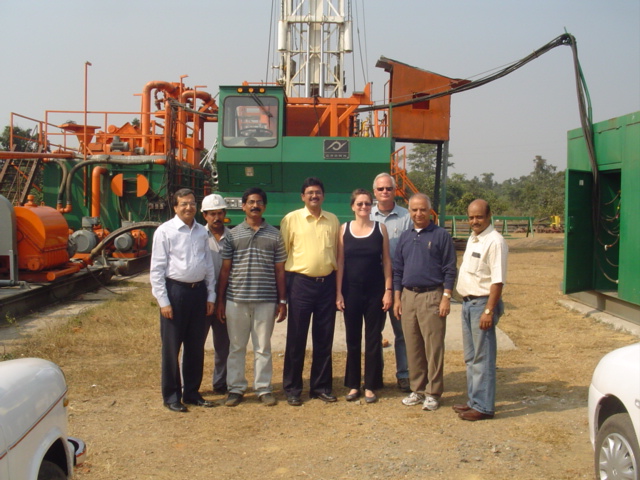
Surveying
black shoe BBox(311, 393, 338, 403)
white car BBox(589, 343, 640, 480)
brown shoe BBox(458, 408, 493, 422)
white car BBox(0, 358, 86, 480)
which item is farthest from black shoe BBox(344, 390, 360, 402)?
white car BBox(0, 358, 86, 480)

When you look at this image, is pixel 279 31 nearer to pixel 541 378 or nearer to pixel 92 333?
pixel 92 333

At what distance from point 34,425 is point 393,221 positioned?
3889 mm

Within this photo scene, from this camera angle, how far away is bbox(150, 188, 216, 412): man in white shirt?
542 cm

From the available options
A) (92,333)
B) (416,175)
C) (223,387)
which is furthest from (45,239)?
(416,175)

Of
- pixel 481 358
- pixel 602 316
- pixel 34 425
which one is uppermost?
pixel 34 425

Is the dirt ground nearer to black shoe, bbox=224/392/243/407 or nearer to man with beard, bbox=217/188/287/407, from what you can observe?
black shoe, bbox=224/392/243/407

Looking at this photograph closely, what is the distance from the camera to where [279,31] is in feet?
52.5

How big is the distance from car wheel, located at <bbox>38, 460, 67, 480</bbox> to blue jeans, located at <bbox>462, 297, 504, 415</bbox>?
3.18m

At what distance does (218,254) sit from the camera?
5.84 metres

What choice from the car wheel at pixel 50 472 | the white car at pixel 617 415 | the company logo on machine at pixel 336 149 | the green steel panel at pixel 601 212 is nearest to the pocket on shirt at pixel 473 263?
the white car at pixel 617 415

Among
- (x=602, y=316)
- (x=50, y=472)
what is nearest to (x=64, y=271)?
(x=602, y=316)

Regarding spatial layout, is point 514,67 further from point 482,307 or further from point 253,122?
point 482,307

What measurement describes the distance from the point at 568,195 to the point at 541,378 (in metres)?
4.57

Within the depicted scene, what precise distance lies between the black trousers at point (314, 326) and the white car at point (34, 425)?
2.50m
